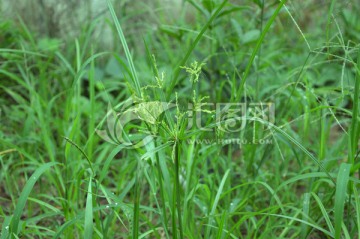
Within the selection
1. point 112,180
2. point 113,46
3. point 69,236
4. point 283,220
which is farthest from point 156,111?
point 113,46

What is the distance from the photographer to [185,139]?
1081 millimetres

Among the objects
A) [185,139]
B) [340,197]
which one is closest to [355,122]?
[340,197]

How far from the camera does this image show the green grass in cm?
114

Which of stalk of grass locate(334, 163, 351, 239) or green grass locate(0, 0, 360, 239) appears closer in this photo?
stalk of grass locate(334, 163, 351, 239)

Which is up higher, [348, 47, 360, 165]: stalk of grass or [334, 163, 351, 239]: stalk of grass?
[348, 47, 360, 165]: stalk of grass

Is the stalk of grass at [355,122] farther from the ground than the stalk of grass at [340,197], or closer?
farther from the ground

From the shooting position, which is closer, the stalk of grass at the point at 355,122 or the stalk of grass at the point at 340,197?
the stalk of grass at the point at 340,197

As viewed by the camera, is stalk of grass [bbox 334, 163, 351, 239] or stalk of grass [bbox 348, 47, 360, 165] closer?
stalk of grass [bbox 334, 163, 351, 239]

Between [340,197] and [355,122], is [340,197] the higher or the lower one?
the lower one

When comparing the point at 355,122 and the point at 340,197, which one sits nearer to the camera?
the point at 340,197

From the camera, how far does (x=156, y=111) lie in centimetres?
110

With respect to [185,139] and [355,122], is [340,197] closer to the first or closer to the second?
[355,122]

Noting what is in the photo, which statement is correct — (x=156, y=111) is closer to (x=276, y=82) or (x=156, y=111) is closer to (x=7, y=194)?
(x=7, y=194)

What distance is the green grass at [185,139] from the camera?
1.14m
